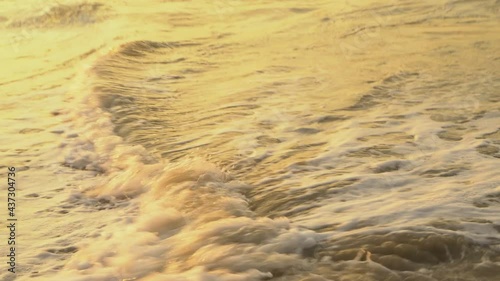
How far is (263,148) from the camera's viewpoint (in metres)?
5.58

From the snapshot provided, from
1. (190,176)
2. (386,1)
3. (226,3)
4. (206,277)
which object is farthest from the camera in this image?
(226,3)

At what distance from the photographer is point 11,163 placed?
18.6 ft

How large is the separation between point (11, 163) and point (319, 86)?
282cm

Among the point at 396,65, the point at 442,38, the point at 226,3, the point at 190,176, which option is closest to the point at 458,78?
the point at 396,65

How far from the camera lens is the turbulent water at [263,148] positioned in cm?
382

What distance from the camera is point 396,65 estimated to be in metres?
7.71

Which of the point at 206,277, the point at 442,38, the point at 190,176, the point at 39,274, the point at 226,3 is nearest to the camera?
the point at 206,277

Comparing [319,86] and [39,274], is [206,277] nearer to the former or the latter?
[39,274]

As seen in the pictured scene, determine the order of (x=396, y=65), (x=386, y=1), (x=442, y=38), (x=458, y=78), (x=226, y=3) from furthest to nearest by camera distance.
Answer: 1. (x=226, y=3)
2. (x=386, y=1)
3. (x=442, y=38)
4. (x=396, y=65)
5. (x=458, y=78)

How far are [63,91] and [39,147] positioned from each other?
1890mm

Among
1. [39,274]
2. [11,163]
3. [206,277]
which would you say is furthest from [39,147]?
[206,277]

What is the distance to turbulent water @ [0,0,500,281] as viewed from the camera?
150 inches

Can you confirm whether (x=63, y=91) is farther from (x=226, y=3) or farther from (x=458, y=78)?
(x=226, y=3)

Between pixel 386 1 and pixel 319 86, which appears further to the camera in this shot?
pixel 386 1
